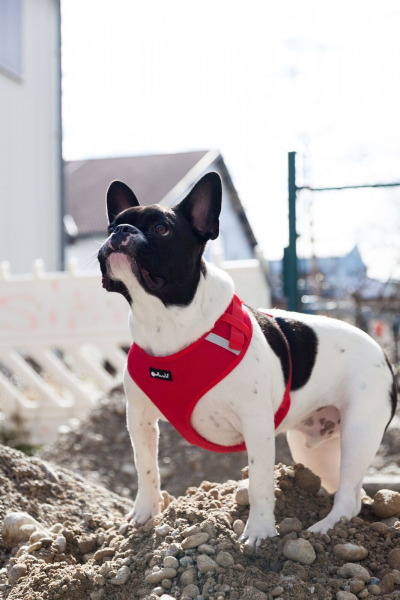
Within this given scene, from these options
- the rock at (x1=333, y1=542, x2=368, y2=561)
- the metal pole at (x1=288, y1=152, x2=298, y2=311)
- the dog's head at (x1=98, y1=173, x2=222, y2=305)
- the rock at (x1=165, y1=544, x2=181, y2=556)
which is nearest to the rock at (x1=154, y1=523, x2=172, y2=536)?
the rock at (x1=165, y1=544, x2=181, y2=556)

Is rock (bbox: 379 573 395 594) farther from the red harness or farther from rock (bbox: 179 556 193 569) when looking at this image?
the red harness

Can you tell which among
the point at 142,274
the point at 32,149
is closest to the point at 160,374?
the point at 142,274

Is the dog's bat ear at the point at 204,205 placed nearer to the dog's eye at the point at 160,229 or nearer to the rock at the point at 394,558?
the dog's eye at the point at 160,229

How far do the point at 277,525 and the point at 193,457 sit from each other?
274cm

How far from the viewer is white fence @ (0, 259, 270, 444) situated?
6.88 meters

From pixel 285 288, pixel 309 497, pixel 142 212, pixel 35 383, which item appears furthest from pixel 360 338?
pixel 35 383

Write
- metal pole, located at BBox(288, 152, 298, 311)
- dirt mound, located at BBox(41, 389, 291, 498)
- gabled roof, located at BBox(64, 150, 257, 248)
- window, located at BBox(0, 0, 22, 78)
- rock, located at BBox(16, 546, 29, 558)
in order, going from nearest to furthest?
rock, located at BBox(16, 546, 29, 558) < dirt mound, located at BBox(41, 389, 291, 498) < metal pole, located at BBox(288, 152, 298, 311) < window, located at BBox(0, 0, 22, 78) < gabled roof, located at BBox(64, 150, 257, 248)

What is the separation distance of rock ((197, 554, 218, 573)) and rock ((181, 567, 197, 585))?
0.03 metres

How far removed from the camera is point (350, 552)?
91.2 inches

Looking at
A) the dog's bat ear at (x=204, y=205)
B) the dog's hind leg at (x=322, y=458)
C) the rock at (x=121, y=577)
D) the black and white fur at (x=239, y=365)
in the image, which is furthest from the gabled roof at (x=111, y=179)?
the rock at (x=121, y=577)

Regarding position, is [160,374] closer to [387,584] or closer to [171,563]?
[171,563]

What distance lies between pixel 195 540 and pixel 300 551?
363 millimetres

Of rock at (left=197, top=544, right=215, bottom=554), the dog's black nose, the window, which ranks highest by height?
the window

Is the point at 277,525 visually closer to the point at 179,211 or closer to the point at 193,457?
the point at 179,211
